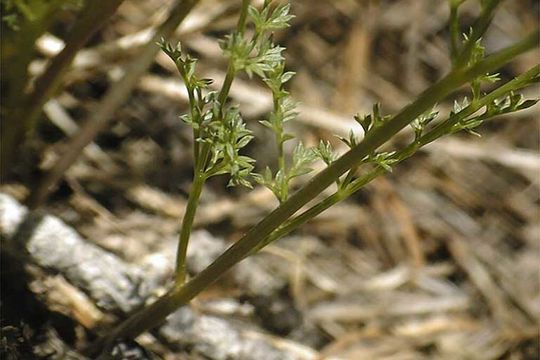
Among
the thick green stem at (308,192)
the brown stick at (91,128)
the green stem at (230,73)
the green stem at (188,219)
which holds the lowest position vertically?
the thick green stem at (308,192)

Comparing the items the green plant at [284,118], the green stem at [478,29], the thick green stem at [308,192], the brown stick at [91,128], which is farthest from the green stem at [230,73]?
the brown stick at [91,128]

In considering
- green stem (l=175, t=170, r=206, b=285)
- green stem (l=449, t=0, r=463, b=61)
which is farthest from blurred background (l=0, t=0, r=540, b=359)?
green stem (l=449, t=0, r=463, b=61)

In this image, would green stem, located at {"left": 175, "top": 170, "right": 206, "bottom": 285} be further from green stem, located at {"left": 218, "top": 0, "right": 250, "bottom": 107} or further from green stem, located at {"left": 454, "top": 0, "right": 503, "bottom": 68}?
green stem, located at {"left": 454, "top": 0, "right": 503, "bottom": 68}

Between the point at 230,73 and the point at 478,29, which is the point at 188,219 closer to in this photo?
the point at 230,73

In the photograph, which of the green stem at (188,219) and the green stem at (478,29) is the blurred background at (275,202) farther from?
the green stem at (478,29)

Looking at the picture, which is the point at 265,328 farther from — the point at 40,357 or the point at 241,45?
the point at 241,45

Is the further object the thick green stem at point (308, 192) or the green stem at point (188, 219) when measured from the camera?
the green stem at point (188, 219)

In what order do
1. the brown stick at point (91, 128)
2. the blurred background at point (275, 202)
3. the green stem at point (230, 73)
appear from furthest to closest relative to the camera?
1. the brown stick at point (91, 128)
2. the blurred background at point (275, 202)
3. the green stem at point (230, 73)
